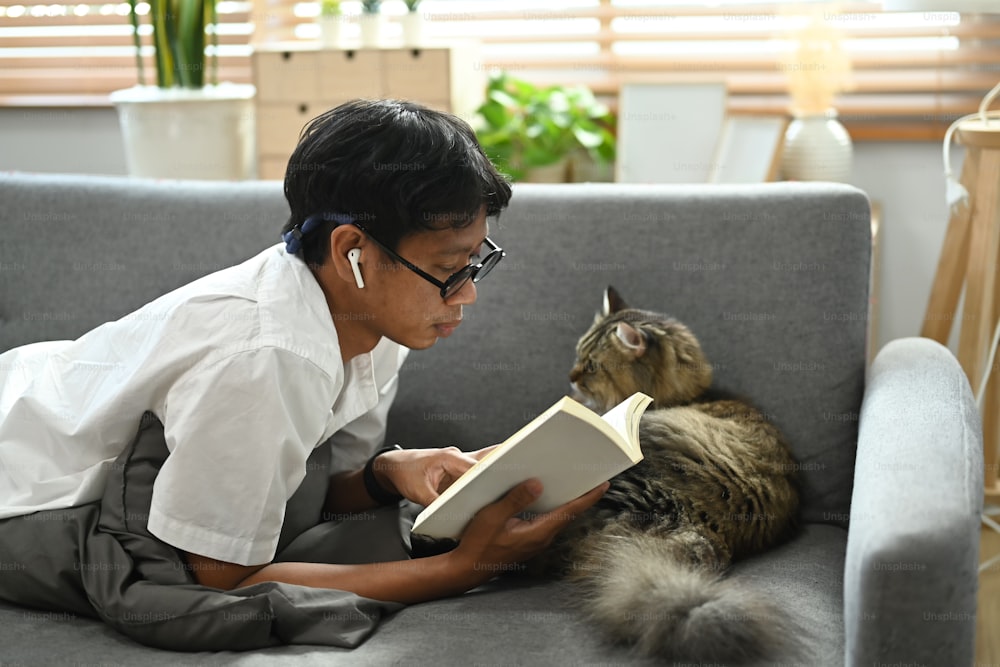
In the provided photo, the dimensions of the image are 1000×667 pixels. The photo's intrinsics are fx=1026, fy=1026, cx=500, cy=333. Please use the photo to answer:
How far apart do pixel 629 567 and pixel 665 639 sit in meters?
0.11

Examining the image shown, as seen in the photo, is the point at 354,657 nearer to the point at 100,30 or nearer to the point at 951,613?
the point at 951,613

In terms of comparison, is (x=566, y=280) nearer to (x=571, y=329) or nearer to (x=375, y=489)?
(x=571, y=329)

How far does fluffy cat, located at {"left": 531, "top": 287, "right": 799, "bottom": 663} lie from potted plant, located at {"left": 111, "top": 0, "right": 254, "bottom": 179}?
4.46ft

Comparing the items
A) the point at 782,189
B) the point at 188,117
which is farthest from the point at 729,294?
the point at 188,117

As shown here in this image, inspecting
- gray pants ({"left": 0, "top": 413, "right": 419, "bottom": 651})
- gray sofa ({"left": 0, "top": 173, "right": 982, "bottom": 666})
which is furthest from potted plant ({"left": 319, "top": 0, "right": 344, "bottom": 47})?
gray pants ({"left": 0, "top": 413, "right": 419, "bottom": 651})

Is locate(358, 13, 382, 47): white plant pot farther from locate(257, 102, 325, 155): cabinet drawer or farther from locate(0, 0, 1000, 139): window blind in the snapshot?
locate(257, 102, 325, 155): cabinet drawer

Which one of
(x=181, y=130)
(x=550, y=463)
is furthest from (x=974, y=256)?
(x=181, y=130)

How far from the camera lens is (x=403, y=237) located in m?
1.31

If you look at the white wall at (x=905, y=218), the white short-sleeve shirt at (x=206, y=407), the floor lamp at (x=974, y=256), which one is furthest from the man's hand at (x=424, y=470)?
the white wall at (x=905, y=218)

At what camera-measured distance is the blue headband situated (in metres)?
1.33

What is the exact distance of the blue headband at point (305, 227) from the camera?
133 centimetres

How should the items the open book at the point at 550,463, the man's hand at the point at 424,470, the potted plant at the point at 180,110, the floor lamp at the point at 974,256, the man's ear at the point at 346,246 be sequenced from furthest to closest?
the potted plant at the point at 180,110, the floor lamp at the point at 974,256, the man's hand at the point at 424,470, the man's ear at the point at 346,246, the open book at the point at 550,463

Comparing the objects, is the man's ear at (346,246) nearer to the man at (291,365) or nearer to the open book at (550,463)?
the man at (291,365)

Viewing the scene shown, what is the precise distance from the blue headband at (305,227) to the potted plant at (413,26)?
130cm
